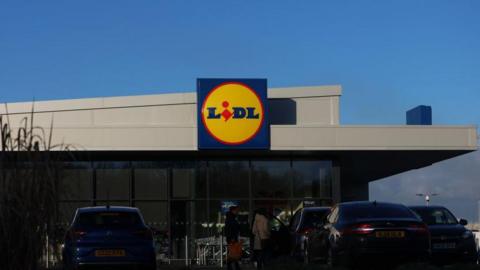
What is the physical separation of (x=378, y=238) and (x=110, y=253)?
497 cm

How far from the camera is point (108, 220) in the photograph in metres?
16.0

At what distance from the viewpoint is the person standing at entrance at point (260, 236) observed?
18.8 meters

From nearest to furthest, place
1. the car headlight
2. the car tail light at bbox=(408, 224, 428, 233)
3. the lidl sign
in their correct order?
the car tail light at bbox=(408, 224, 428, 233) < the car headlight < the lidl sign

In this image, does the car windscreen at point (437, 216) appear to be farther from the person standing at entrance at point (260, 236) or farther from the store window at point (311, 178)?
the store window at point (311, 178)

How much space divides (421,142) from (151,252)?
518 inches

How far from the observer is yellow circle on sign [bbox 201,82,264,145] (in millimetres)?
26053

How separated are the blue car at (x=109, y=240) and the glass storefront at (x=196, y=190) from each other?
12155 mm

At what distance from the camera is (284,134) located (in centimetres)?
2630

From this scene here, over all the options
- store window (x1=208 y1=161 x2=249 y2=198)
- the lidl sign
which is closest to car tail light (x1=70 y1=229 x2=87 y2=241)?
the lidl sign

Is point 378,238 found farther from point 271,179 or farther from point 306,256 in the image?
point 271,179

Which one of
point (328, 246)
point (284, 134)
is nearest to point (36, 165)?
point (328, 246)

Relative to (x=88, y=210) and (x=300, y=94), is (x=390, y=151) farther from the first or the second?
(x=88, y=210)

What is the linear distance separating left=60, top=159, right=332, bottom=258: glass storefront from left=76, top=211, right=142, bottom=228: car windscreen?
39.7 feet

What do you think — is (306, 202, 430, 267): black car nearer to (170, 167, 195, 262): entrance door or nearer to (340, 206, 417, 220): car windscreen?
(340, 206, 417, 220): car windscreen
